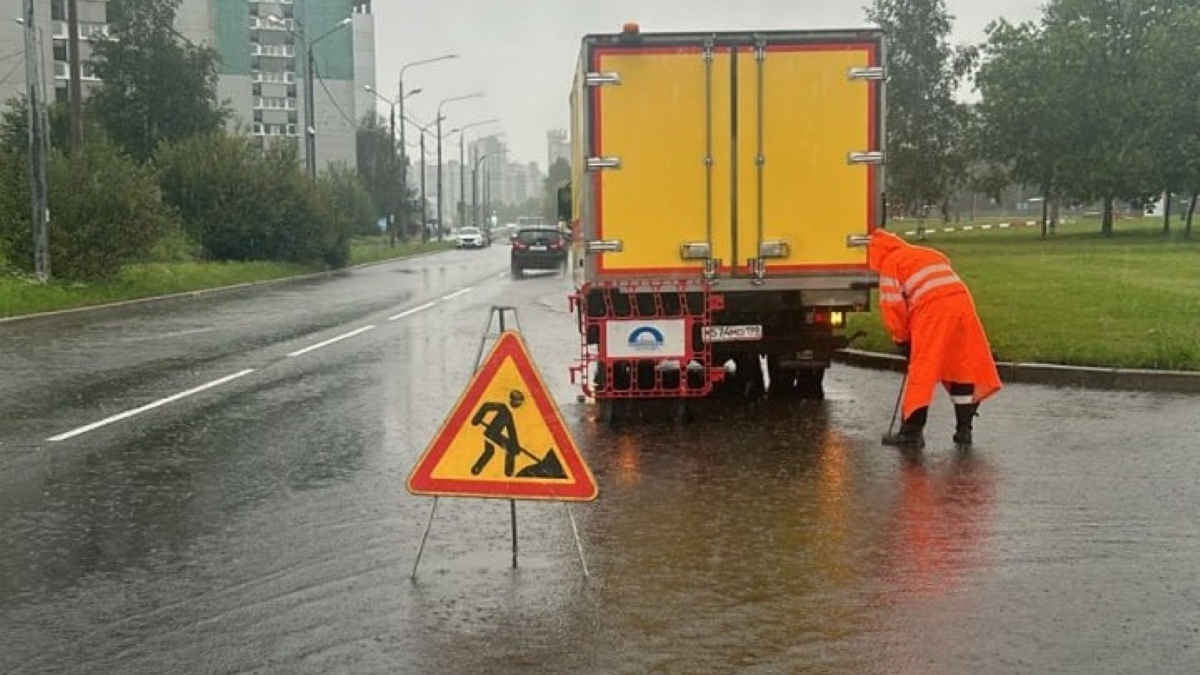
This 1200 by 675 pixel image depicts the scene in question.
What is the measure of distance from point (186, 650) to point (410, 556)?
61.3 inches

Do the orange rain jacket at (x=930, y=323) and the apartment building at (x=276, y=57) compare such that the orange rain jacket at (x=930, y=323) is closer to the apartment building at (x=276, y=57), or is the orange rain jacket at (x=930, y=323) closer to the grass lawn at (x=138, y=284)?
the grass lawn at (x=138, y=284)

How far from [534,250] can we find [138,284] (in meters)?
15.8

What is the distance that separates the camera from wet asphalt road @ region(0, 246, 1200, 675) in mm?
5012

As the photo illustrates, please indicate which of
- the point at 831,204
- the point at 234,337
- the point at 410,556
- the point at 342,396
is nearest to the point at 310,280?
the point at 234,337

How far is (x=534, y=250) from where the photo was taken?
43.9m

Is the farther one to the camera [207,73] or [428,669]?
[207,73]

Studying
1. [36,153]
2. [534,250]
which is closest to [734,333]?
[36,153]

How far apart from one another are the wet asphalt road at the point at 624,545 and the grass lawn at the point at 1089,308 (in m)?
1.46

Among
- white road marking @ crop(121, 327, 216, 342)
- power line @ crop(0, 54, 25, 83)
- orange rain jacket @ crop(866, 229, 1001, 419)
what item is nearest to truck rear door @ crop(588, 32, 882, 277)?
orange rain jacket @ crop(866, 229, 1001, 419)

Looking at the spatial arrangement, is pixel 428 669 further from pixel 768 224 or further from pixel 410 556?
pixel 768 224

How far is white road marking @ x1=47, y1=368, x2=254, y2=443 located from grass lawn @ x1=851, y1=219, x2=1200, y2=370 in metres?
7.32

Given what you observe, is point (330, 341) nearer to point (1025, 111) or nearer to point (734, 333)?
point (734, 333)

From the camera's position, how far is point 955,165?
217ft

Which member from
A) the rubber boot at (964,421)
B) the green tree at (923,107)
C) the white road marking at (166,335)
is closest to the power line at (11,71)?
the green tree at (923,107)
